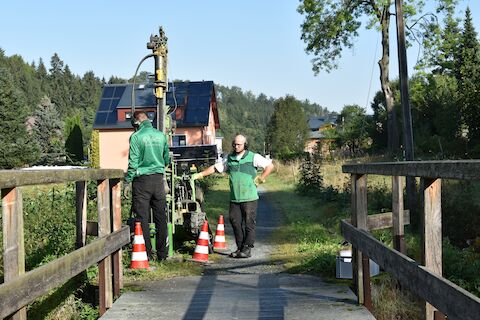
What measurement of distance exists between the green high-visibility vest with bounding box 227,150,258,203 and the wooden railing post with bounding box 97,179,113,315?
3337 millimetres

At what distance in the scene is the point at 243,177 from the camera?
8844mm

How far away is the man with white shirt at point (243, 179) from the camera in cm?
883

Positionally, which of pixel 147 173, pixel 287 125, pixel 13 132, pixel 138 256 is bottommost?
pixel 138 256

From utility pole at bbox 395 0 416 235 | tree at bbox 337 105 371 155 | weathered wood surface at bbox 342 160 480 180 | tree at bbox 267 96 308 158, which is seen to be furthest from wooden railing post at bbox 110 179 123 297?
tree at bbox 267 96 308 158

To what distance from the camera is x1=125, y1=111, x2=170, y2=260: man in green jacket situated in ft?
25.8

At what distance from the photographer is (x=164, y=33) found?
9.52 m

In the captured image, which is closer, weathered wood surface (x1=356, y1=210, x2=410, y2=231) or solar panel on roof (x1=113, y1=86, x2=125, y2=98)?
weathered wood surface (x1=356, y1=210, x2=410, y2=231)

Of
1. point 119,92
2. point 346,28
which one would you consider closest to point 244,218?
point 346,28

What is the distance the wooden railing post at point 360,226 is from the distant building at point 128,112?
39.8m

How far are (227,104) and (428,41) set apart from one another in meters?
160

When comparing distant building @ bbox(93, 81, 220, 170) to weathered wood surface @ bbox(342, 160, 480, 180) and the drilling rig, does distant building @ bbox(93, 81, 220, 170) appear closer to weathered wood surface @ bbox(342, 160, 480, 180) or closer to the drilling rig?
the drilling rig

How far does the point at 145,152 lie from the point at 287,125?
249 feet

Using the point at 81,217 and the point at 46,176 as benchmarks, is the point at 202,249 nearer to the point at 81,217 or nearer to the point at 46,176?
the point at 81,217

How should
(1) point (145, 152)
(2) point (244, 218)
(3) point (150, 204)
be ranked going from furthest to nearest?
(2) point (244, 218)
(3) point (150, 204)
(1) point (145, 152)
